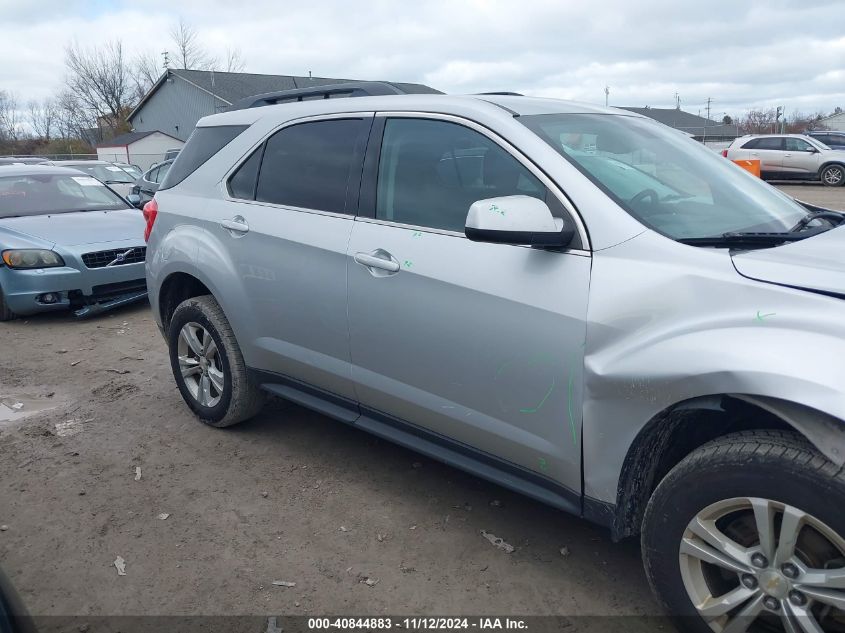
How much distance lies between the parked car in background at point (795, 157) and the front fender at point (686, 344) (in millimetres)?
21399

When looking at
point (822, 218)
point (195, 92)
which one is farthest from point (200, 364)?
point (195, 92)

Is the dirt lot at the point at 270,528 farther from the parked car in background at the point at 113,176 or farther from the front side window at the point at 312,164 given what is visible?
the parked car in background at the point at 113,176

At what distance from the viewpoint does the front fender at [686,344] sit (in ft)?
6.46

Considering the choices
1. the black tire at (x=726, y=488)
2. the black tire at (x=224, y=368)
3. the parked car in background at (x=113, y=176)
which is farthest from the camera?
the parked car in background at (x=113, y=176)

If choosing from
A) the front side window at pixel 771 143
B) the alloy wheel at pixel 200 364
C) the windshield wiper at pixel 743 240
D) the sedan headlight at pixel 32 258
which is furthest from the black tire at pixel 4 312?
the front side window at pixel 771 143

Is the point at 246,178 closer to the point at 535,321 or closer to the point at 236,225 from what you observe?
the point at 236,225

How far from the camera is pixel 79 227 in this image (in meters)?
7.46

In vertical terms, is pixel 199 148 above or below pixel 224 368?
above

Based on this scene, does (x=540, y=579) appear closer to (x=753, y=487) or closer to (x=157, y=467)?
(x=753, y=487)

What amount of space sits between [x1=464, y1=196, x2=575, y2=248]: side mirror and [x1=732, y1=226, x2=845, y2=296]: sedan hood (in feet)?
1.90

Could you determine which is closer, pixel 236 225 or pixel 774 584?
pixel 774 584

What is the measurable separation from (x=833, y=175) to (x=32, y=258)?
21.9 m

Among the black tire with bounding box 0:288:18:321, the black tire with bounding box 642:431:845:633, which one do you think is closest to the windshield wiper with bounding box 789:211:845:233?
the black tire with bounding box 642:431:845:633

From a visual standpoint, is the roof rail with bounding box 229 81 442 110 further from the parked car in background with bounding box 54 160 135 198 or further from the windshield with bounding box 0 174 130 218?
the parked car in background with bounding box 54 160 135 198
